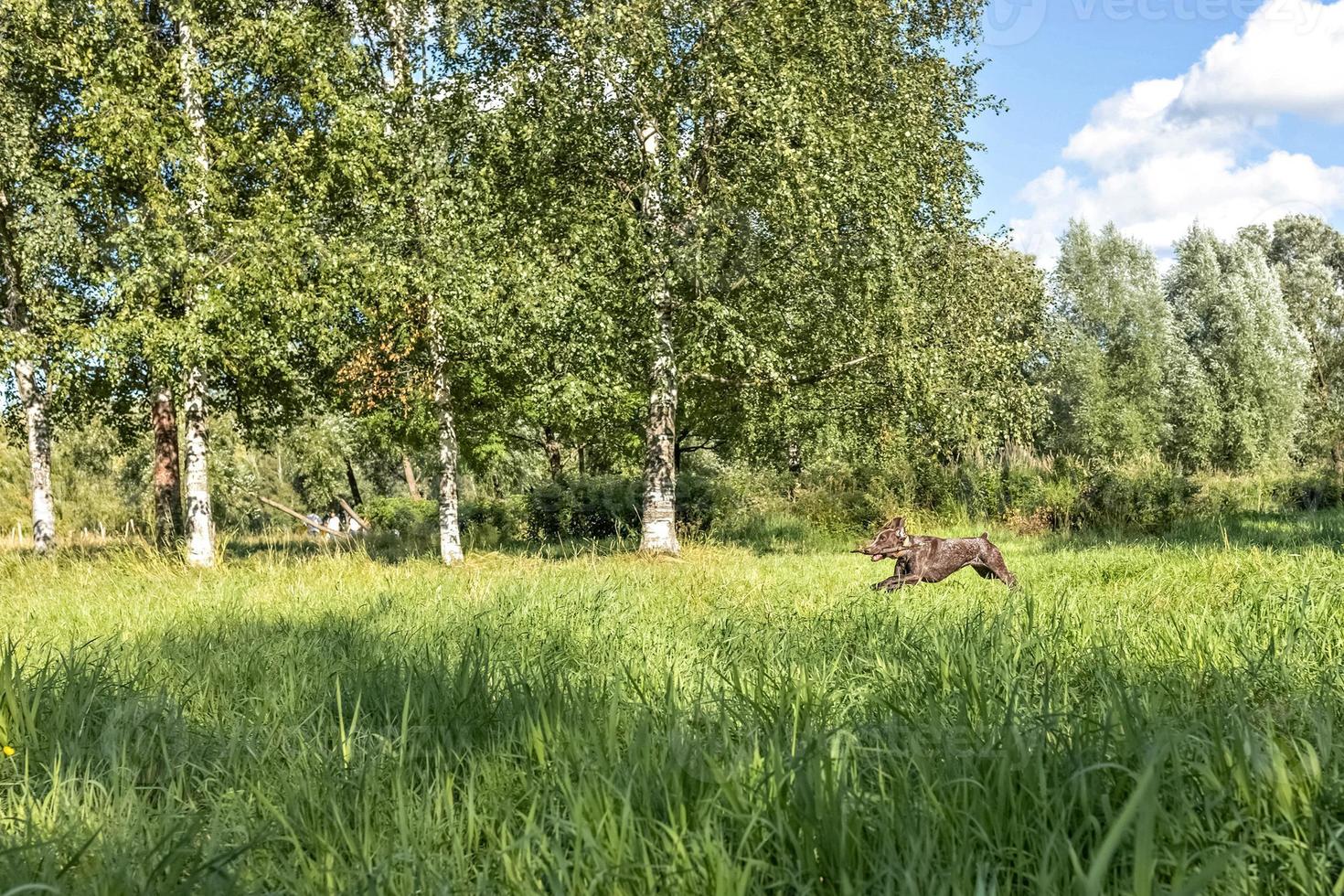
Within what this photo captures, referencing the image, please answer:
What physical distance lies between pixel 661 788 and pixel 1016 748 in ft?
3.26

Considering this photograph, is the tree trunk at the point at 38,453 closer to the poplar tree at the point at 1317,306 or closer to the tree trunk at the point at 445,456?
the tree trunk at the point at 445,456

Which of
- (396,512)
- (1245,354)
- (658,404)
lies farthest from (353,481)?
(1245,354)

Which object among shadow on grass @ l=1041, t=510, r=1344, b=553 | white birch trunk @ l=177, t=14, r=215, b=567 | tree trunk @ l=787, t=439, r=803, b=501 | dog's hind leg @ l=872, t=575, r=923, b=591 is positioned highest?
white birch trunk @ l=177, t=14, r=215, b=567

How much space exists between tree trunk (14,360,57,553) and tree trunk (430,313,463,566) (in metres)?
7.60

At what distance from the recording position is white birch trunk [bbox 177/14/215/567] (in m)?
13.9

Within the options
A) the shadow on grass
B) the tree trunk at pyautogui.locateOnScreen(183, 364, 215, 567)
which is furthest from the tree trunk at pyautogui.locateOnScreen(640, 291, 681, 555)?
the tree trunk at pyautogui.locateOnScreen(183, 364, 215, 567)

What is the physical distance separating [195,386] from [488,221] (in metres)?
5.10

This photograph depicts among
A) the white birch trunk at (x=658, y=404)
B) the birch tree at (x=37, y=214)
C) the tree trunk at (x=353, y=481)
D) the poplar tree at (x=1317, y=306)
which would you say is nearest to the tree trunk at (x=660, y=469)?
the white birch trunk at (x=658, y=404)

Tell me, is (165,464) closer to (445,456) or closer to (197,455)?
(197,455)

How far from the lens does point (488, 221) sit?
14.2m

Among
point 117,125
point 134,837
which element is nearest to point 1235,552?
point 134,837

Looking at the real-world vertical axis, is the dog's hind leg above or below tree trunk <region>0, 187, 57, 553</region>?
below

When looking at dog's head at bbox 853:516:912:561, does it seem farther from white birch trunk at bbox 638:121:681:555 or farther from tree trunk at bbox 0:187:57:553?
tree trunk at bbox 0:187:57:553

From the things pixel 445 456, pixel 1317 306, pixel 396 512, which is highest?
pixel 1317 306
